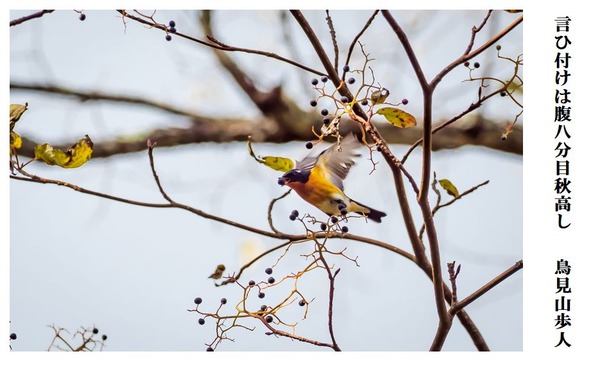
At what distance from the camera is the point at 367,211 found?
1172 millimetres

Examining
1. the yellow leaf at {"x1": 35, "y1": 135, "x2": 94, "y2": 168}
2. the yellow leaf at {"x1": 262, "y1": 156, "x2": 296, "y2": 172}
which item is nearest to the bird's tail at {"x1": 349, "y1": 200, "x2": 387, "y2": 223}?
the yellow leaf at {"x1": 262, "y1": 156, "x2": 296, "y2": 172}

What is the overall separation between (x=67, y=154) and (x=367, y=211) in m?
0.53

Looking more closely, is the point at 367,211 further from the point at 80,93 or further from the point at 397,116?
the point at 80,93

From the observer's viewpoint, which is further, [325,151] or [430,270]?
[325,151]

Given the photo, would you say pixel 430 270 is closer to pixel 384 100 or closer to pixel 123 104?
pixel 384 100

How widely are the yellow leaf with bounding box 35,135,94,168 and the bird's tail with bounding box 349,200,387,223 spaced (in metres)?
0.46

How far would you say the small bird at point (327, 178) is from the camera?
111 cm

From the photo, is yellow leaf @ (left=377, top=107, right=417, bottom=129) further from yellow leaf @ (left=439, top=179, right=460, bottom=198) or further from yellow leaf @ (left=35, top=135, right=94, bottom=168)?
yellow leaf @ (left=35, top=135, right=94, bottom=168)

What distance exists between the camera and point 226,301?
106cm
